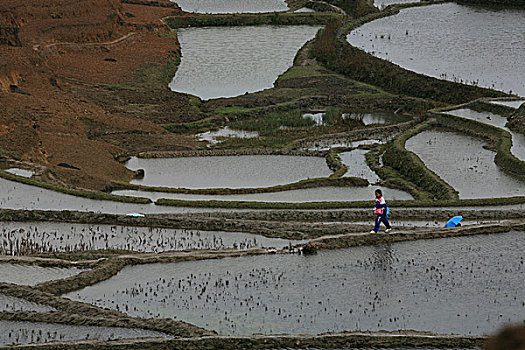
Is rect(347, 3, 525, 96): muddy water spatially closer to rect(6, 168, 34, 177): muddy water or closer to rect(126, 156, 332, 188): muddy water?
rect(126, 156, 332, 188): muddy water

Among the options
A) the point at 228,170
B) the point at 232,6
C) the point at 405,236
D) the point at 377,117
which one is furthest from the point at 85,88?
the point at 232,6

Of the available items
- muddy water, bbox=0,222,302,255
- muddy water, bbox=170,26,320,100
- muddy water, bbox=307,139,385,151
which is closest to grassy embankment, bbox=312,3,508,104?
muddy water, bbox=170,26,320,100

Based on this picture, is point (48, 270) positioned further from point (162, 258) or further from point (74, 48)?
point (74, 48)

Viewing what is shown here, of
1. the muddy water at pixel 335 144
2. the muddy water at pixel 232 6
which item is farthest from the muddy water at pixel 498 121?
the muddy water at pixel 232 6

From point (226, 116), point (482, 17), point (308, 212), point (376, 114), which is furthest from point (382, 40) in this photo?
point (308, 212)

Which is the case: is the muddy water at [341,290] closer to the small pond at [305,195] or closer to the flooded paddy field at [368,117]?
the small pond at [305,195]

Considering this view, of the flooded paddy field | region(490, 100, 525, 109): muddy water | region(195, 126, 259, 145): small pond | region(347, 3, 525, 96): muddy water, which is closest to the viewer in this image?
region(490, 100, 525, 109): muddy water
